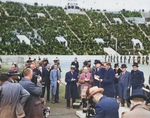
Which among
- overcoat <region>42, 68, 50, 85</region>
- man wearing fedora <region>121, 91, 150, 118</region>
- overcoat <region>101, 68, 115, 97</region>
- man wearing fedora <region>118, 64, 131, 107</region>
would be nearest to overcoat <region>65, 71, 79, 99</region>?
overcoat <region>42, 68, 50, 85</region>

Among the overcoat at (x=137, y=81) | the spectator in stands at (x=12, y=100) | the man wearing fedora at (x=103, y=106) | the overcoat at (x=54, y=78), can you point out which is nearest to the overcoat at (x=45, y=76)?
the overcoat at (x=54, y=78)

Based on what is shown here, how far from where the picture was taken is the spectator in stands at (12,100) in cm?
462

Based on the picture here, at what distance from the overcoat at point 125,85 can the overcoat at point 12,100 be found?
485cm

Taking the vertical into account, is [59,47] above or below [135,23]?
below

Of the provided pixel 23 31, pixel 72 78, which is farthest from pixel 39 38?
pixel 72 78

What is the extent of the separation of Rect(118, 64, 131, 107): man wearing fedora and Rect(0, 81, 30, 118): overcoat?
4841 millimetres

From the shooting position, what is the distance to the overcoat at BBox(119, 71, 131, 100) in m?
8.88

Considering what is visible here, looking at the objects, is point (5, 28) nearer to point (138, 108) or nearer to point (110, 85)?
point (110, 85)

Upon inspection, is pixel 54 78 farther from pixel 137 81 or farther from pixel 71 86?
pixel 137 81

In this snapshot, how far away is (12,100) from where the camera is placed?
A: 4.63 metres

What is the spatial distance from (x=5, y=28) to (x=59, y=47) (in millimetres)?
10136

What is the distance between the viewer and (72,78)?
9.40m

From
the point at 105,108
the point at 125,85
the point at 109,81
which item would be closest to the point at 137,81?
the point at 125,85

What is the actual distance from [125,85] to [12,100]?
5.05 meters
